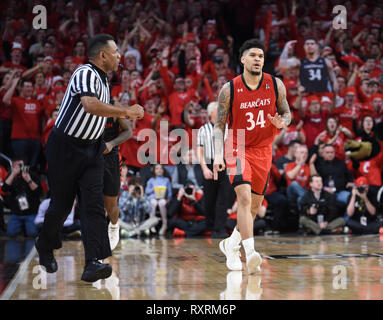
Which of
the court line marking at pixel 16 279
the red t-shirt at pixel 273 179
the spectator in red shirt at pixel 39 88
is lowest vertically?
the court line marking at pixel 16 279

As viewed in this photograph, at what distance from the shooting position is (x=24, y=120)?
10180 mm

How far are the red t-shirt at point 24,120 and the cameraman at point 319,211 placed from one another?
4.74 m

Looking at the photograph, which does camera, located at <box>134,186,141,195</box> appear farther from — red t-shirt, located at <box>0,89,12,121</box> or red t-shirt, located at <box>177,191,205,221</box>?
red t-shirt, located at <box>0,89,12,121</box>

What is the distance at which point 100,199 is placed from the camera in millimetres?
4461

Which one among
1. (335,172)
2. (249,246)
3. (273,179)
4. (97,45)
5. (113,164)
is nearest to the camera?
(97,45)

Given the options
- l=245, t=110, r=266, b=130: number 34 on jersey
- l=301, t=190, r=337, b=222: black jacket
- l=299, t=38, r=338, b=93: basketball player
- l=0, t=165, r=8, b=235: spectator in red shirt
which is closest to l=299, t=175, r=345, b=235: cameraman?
l=301, t=190, r=337, b=222: black jacket

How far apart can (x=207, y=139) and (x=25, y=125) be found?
346 centimetres

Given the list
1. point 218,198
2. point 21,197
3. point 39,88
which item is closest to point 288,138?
point 218,198

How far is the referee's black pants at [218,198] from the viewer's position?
29.0 feet

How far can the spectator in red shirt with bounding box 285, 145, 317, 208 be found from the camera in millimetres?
10023

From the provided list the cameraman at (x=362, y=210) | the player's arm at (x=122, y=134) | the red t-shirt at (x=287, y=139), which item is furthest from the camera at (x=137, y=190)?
the player's arm at (x=122, y=134)

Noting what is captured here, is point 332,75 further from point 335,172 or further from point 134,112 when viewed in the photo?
point 134,112

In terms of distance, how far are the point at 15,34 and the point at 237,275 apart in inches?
362

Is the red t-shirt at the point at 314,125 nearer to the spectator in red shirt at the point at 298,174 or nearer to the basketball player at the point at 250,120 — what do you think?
the spectator in red shirt at the point at 298,174
